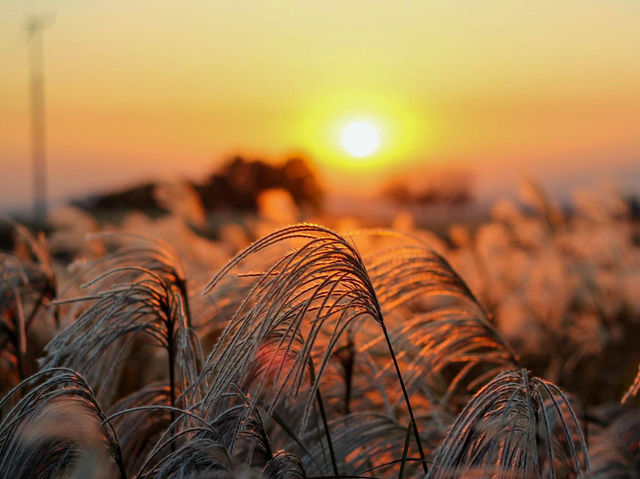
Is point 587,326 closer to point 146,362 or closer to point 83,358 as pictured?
point 146,362

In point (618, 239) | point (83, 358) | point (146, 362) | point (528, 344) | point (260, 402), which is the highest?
point (83, 358)

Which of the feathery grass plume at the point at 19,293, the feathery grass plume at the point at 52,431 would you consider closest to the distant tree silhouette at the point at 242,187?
the feathery grass plume at the point at 19,293

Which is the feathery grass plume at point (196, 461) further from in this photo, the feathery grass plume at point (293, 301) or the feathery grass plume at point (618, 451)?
the feathery grass plume at point (618, 451)

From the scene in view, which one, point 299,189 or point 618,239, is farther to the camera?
point 299,189

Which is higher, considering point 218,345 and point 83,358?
point 218,345

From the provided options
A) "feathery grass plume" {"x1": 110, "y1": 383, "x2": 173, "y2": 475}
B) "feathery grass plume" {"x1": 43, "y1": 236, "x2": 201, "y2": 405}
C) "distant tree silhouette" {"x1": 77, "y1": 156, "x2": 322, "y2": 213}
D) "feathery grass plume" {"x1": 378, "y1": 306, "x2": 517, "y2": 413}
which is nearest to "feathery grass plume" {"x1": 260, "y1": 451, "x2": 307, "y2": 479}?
"feathery grass plume" {"x1": 43, "y1": 236, "x2": 201, "y2": 405}

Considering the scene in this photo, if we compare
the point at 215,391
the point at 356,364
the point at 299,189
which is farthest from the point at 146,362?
the point at 299,189

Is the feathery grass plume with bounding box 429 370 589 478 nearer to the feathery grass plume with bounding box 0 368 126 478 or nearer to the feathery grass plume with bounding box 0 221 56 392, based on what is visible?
the feathery grass plume with bounding box 0 368 126 478
